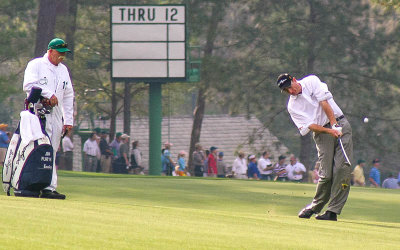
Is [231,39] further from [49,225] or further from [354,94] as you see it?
[49,225]

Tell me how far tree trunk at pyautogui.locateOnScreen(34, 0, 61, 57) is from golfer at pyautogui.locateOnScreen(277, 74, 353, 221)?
22.4 m

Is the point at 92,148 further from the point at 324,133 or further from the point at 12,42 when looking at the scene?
the point at 324,133

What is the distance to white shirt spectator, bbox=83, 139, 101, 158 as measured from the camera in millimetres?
27266

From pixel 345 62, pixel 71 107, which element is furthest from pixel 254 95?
pixel 71 107

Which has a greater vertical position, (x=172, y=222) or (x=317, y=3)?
(x=317, y=3)

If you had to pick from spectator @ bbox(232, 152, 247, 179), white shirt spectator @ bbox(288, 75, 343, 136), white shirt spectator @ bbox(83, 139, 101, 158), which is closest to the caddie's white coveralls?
white shirt spectator @ bbox(288, 75, 343, 136)

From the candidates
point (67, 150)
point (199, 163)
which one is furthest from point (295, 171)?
point (67, 150)

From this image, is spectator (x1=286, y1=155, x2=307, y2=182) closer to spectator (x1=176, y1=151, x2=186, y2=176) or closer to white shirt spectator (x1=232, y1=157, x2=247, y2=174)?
white shirt spectator (x1=232, y1=157, x2=247, y2=174)

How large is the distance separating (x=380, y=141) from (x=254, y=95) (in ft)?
17.5

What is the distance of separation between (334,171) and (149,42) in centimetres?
1715

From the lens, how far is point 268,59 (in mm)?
36281

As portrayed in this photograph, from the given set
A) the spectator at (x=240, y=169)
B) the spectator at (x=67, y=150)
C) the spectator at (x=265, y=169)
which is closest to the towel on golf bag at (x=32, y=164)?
the spectator at (x=265, y=169)

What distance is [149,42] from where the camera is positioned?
26.7m

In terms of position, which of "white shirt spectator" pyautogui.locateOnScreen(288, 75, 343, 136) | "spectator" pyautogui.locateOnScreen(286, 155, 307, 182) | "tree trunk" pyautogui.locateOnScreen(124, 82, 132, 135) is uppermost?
"tree trunk" pyautogui.locateOnScreen(124, 82, 132, 135)
